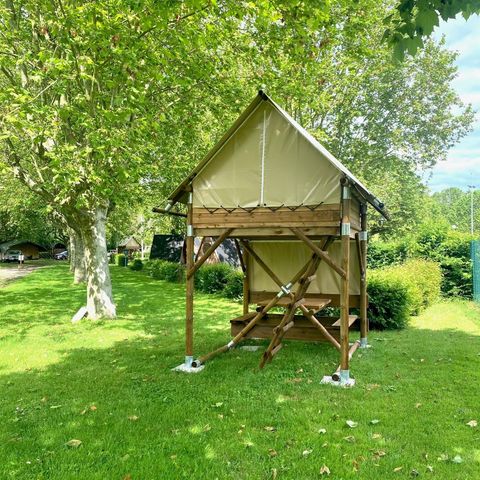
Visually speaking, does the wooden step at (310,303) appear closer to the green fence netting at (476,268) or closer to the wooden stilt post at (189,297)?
the wooden stilt post at (189,297)

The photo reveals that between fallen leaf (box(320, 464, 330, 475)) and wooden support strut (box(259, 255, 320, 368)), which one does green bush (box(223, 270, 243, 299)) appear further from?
fallen leaf (box(320, 464, 330, 475))

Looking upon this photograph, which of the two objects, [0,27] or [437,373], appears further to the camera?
[0,27]

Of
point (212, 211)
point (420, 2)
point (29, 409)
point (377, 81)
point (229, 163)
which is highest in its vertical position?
point (377, 81)

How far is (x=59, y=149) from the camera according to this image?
10.6m

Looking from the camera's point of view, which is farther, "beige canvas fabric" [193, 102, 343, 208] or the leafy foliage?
"beige canvas fabric" [193, 102, 343, 208]

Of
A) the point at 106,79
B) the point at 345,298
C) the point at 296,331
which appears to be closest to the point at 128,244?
the point at 106,79

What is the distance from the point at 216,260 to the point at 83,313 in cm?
1789

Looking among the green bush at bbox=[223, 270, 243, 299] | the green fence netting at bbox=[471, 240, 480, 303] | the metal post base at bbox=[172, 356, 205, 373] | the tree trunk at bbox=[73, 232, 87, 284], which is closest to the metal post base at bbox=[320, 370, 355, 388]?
the metal post base at bbox=[172, 356, 205, 373]

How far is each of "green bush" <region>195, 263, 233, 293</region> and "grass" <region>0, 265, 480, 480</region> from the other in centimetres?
1038

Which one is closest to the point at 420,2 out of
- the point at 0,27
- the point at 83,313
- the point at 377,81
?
the point at 0,27

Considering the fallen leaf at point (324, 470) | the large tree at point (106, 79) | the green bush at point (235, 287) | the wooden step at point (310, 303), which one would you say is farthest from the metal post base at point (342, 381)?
the green bush at point (235, 287)

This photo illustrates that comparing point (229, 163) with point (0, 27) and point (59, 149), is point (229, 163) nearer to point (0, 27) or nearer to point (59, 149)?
point (59, 149)

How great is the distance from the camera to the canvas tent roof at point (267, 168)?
7359 mm

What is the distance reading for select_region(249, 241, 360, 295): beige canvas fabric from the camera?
33.4ft
